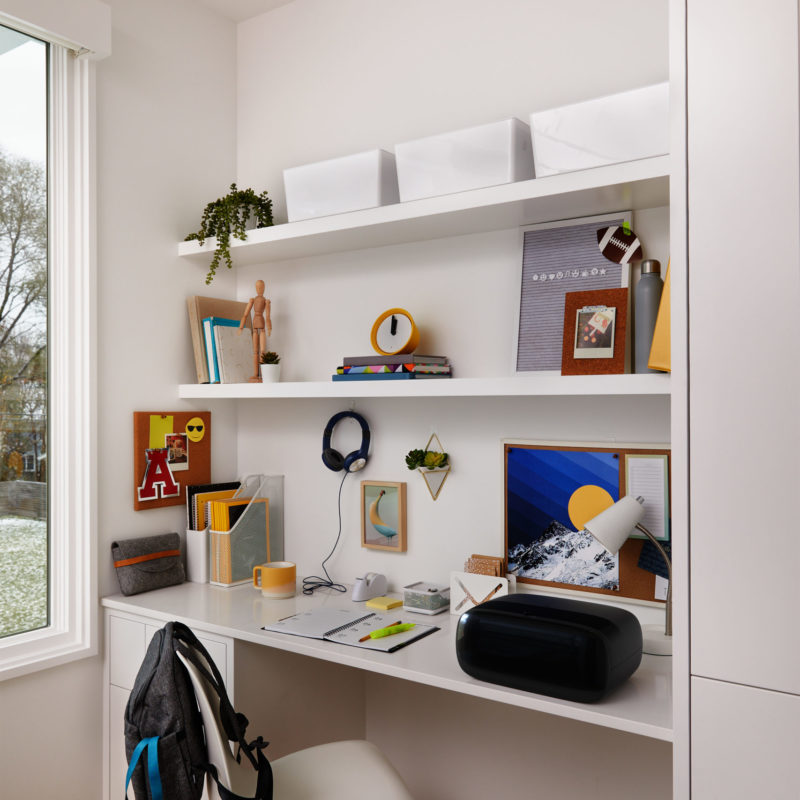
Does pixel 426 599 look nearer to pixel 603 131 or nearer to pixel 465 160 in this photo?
pixel 465 160

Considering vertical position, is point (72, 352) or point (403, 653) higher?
point (72, 352)

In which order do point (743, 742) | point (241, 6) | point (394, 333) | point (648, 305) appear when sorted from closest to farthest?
point (743, 742) → point (648, 305) → point (394, 333) → point (241, 6)

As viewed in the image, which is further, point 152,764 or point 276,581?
point 276,581

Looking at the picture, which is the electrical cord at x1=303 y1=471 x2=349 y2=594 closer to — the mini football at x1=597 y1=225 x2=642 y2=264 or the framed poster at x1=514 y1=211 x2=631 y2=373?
the framed poster at x1=514 y1=211 x2=631 y2=373

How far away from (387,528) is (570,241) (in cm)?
104

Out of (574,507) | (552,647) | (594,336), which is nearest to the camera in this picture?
(552,647)

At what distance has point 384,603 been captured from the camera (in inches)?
83.8

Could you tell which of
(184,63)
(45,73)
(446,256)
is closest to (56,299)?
(45,73)

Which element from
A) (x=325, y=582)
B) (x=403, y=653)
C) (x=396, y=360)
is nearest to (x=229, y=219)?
(x=396, y=360)

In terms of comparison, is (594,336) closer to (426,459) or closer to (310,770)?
(426,459)

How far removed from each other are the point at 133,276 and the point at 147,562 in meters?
0.91

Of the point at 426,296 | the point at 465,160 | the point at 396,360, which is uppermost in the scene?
the point at 465,160

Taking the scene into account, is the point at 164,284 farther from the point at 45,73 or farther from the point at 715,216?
the point at 715,216

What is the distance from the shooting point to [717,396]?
48.9 inches
